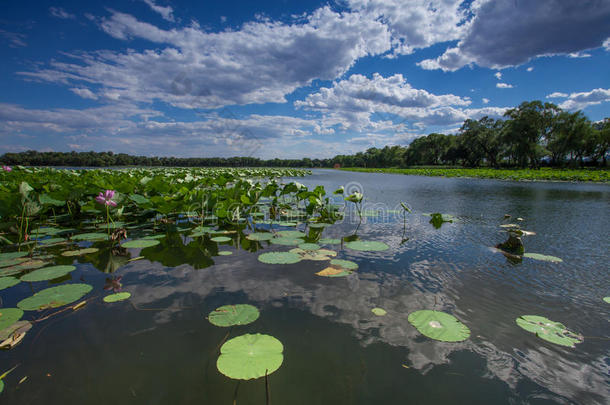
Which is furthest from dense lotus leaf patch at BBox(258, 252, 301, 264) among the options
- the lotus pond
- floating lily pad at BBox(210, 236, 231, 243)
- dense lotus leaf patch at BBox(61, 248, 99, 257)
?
dense lotus leaf patch at BBox(61, 248, 99, 257)

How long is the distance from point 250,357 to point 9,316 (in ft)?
5.24

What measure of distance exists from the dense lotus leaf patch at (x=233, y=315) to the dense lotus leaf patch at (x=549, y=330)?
169 centimetres

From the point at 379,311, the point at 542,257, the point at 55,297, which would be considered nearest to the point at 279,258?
the point at 379,311

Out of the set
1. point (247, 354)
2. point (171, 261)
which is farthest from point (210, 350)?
point (171, 261)

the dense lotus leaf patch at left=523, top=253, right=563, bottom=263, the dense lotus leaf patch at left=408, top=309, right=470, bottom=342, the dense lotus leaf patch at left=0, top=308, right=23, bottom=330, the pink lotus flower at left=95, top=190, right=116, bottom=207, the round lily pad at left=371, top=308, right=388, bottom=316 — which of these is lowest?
the round lily pad at left=371, top=308, right=388, bottom=316

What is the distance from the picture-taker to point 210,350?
1.35 m

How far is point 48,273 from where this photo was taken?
2.23m

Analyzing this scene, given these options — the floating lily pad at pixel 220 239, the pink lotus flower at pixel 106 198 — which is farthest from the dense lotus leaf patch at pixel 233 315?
the pink lotus flower at pixel 106 198

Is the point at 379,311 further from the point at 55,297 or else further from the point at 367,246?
the point at 55,297

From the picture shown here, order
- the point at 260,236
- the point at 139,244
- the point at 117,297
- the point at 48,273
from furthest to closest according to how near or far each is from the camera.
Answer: the point at 260,236 < the point at 139,244 < the point at 48,273 < the point at 117,297

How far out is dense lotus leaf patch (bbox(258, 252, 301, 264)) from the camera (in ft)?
8.56

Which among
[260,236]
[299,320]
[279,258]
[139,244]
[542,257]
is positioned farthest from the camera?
[260,236]

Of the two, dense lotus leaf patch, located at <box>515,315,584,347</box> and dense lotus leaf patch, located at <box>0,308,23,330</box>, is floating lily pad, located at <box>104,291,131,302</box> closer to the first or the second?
dense lotus leaf patch, located at <box>0,308,23,330</box>

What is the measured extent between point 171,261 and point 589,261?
4.44 meters
